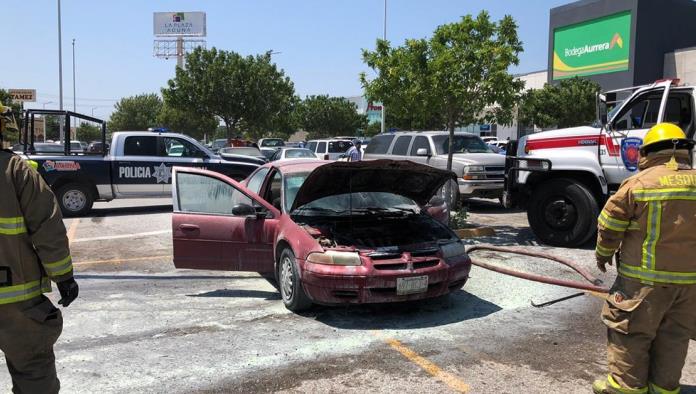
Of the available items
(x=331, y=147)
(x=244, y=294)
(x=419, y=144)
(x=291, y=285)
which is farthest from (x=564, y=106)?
(x=291, y=285)

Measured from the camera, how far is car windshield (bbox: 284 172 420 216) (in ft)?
20.3

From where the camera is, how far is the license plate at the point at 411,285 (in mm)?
5125

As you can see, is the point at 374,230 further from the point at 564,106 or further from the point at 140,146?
the point at 564,106

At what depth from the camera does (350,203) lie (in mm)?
6414

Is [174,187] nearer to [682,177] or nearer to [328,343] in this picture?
[328,343]

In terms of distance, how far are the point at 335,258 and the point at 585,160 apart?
16.4 ft

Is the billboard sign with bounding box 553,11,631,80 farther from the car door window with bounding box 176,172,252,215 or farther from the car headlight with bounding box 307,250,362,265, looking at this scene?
the car headlight with bounding box 307,250,362,265

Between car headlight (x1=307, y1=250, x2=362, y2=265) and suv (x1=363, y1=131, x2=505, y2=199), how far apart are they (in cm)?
709

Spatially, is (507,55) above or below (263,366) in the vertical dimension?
above

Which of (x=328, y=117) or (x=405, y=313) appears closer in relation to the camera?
(x=405, y=313)

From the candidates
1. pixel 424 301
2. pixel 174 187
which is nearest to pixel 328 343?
pixel 424 301

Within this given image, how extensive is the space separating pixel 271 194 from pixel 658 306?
4.43m

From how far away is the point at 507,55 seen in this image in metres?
9.24

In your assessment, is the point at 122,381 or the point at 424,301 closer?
the point at 122,381
